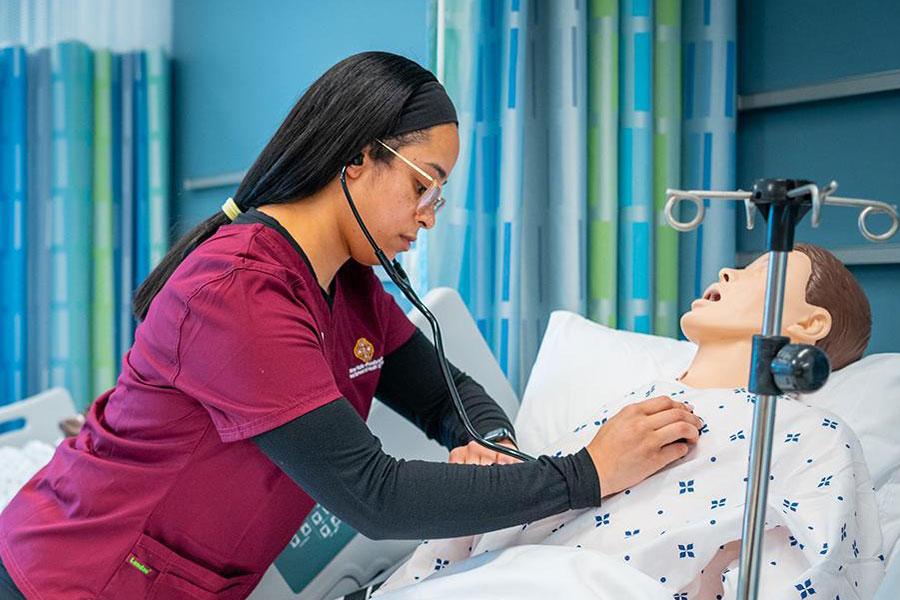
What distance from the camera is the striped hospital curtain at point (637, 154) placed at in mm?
1757

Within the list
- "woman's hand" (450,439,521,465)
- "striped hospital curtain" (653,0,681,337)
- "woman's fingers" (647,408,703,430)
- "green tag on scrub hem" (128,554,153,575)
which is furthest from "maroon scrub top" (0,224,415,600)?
"striped hospital curtain" (653,0,681,337)

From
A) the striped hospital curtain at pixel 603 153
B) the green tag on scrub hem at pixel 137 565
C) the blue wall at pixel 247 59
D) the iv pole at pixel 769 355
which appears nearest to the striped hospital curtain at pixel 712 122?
the striped hospital curtain at pixel 603 153

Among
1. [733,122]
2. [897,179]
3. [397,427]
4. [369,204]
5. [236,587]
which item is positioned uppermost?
[733,122]

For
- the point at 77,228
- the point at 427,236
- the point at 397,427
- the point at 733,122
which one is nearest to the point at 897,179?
the point at 733,122

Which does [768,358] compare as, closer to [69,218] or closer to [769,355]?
[769,355]

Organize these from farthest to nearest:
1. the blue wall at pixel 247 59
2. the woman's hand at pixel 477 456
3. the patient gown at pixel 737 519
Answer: the blue wall at pixel 247 59 < the woman's hand at pixel 477 456 < the patient gown at pixel 737 519

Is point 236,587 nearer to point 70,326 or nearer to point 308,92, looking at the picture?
point 308,92

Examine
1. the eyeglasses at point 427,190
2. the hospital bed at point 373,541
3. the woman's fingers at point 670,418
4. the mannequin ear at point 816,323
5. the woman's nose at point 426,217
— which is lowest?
the hospital bed at point 373,541

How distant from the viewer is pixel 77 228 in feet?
9.97

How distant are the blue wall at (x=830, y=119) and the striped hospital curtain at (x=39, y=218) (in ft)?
7.82

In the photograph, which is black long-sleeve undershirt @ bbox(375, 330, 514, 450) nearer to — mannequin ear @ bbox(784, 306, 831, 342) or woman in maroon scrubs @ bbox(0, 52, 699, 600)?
woman in maroon scrubs @ bbox(0, 52, 699, 600)

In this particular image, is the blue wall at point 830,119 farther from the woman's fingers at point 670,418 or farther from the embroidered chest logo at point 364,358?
the embroidered chest logo at point 364,358

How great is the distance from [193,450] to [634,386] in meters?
0.73

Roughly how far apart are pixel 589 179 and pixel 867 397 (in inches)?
30.8
